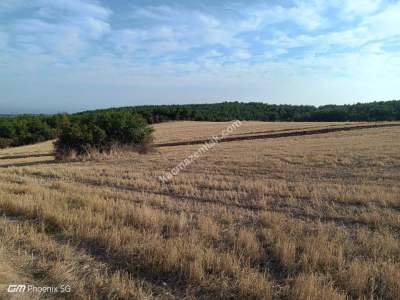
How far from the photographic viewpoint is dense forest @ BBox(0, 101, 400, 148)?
6769cm

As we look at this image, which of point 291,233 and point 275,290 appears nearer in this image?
point 275,290

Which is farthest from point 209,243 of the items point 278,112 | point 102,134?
point 278,112

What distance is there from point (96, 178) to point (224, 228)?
722 cm

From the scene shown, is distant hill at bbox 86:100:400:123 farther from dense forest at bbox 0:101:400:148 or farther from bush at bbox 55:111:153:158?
bush at bbox 55:111:153:158

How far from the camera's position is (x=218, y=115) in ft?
325

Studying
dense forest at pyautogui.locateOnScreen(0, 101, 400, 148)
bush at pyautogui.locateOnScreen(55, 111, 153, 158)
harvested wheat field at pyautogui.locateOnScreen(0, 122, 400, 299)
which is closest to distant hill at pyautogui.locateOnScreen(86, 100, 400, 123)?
Answer: dense forest at pyautogui.locateOnScreen(0, 101, 400, 148)

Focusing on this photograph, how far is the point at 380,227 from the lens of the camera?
18.8ft

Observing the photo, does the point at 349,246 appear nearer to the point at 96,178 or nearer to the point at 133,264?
the point at 133,264

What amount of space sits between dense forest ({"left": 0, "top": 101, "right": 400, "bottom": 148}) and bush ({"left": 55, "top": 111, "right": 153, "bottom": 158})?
22.3m

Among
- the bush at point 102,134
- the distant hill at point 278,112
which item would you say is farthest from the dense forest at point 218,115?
the bush at point 102,134

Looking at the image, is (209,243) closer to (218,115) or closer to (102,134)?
(102,134)

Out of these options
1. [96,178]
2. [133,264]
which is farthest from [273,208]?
[96,178]

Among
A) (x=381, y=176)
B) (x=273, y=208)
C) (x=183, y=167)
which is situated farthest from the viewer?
(x=183, y=167)

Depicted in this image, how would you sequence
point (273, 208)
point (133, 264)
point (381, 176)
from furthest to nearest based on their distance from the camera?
point (381, 176) → point (273, 208) → point (133, 264)
